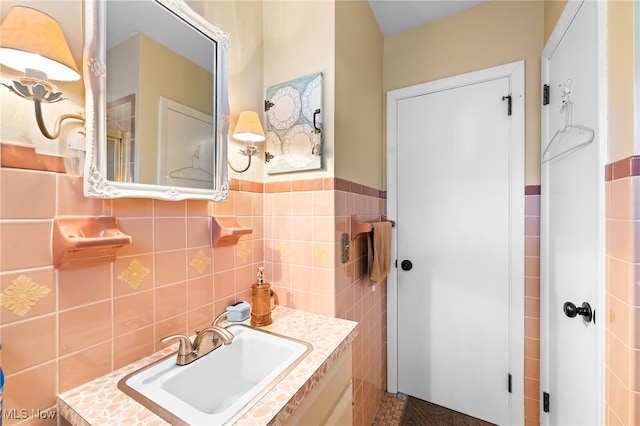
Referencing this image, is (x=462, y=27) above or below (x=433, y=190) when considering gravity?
above

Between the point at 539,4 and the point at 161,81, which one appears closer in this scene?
the point at 161,81

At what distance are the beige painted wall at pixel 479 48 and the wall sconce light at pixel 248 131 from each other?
121cm

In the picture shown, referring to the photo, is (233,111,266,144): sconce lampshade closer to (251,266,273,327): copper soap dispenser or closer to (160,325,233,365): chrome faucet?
(251,266,273,327): copper soap dispenser

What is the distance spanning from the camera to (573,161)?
40.8 inches

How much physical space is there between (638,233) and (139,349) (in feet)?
4.79

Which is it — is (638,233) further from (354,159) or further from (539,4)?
(539,4)

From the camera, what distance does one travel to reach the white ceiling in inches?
61.7

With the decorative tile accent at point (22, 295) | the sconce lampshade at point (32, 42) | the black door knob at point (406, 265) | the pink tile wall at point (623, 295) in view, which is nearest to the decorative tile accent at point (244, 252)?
the decorative tile accent at point (22, 295)

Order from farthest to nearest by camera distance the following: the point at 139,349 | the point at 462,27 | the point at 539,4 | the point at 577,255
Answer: the point at 462,27, the point at 539,4, the point at 577,255, the point at 139,349

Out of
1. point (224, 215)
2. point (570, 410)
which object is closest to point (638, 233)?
point (570, 410)

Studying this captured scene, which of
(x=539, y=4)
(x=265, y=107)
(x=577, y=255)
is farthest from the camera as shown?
(x=539, y=4)

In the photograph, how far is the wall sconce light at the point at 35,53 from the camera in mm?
548

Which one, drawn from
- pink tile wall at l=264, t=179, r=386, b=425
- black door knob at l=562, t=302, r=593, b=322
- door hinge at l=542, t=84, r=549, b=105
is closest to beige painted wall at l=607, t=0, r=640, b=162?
black door knob at l=562, t=302, r=593, b=322

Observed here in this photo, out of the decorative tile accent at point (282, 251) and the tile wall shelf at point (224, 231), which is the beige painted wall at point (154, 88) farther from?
the decorative tile accent at point (282, 251)
